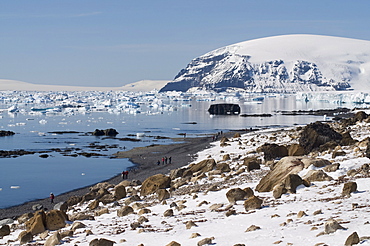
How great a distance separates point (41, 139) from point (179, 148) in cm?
1826

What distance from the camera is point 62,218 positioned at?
1417 centimetres

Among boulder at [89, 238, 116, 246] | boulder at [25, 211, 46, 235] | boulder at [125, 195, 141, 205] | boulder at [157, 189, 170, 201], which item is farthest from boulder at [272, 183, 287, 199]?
boulder at [25, 211, 46, 235]

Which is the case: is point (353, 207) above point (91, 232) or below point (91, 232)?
above

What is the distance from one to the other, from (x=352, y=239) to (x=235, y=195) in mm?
6033

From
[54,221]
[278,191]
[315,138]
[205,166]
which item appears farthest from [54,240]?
[315,138]

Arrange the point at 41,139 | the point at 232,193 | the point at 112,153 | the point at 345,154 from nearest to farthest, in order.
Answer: the point at 232,193 < the point at 345,154 < the point at 112,153 < the point at 41,139

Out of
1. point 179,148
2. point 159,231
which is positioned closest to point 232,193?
point 159,231

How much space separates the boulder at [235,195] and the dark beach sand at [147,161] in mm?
11961

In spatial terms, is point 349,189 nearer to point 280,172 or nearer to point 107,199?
point 280,172

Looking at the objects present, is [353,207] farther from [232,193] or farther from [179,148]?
[179,148]

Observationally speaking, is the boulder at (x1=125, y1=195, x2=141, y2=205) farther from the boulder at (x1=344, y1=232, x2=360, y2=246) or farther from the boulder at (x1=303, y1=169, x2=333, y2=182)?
the boulder at (x1=344, y1=232, x2=360, y2=246)

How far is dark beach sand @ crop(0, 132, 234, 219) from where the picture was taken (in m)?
23.7

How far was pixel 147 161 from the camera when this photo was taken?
122ft

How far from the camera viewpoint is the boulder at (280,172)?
48.5 ft
